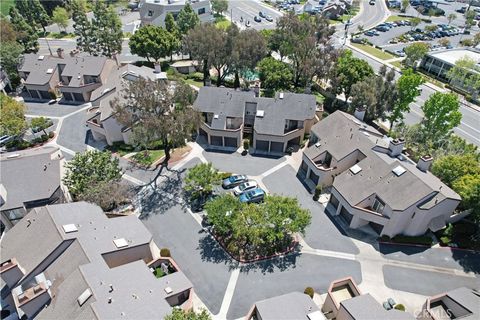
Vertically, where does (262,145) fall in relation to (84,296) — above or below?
below

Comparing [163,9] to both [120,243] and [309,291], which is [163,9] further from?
[309,291]

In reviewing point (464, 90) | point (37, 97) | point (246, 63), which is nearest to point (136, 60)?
point (37, 97)

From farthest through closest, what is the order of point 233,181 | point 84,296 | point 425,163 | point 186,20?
point 186,20 < point 233,181 < point 425,163 < point 84,296

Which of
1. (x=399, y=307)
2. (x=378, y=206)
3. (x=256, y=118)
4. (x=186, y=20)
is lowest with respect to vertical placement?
(x=399, y=307)

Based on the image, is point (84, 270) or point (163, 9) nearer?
point (84, 270)

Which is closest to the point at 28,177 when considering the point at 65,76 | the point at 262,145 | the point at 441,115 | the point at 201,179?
the point at 201,179

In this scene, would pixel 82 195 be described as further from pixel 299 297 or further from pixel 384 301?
pixel 384 301
